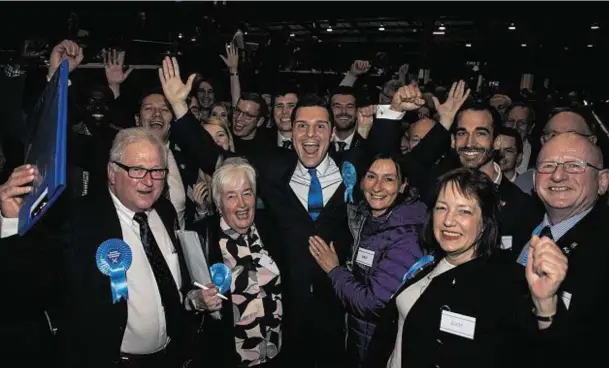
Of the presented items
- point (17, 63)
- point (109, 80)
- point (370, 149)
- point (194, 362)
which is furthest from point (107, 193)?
point (17, 63)

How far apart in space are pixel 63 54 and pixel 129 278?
1495 mm

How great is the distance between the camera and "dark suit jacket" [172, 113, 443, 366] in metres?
2.70

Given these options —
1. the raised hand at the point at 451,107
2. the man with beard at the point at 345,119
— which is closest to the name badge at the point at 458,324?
the raised hand at the point at 451,107

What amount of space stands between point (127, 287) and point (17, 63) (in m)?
3.04

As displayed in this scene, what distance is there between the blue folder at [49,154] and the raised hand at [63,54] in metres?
1.30

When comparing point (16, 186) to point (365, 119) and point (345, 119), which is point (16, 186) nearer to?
point (345, 119)

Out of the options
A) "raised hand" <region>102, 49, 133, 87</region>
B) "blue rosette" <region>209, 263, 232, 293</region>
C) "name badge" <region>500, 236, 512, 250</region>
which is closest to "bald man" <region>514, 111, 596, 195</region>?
"name badge" <region>500, 236, 512, 250</region>

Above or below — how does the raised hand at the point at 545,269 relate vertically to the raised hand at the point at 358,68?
below

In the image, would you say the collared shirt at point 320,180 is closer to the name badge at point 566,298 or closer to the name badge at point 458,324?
the name badge at point 458,324

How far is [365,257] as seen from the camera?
97.3 inches

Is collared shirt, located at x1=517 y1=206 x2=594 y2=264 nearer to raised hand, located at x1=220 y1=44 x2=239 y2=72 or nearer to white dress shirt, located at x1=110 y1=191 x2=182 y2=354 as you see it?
white dress shirt, located at x1=110 y1=191 x2=182 y2=354

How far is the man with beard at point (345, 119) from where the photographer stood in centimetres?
449

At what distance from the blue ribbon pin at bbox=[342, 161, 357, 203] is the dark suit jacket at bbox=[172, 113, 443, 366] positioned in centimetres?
3

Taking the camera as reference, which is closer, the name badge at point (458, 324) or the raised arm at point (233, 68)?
the name badge at point (458, 324)
